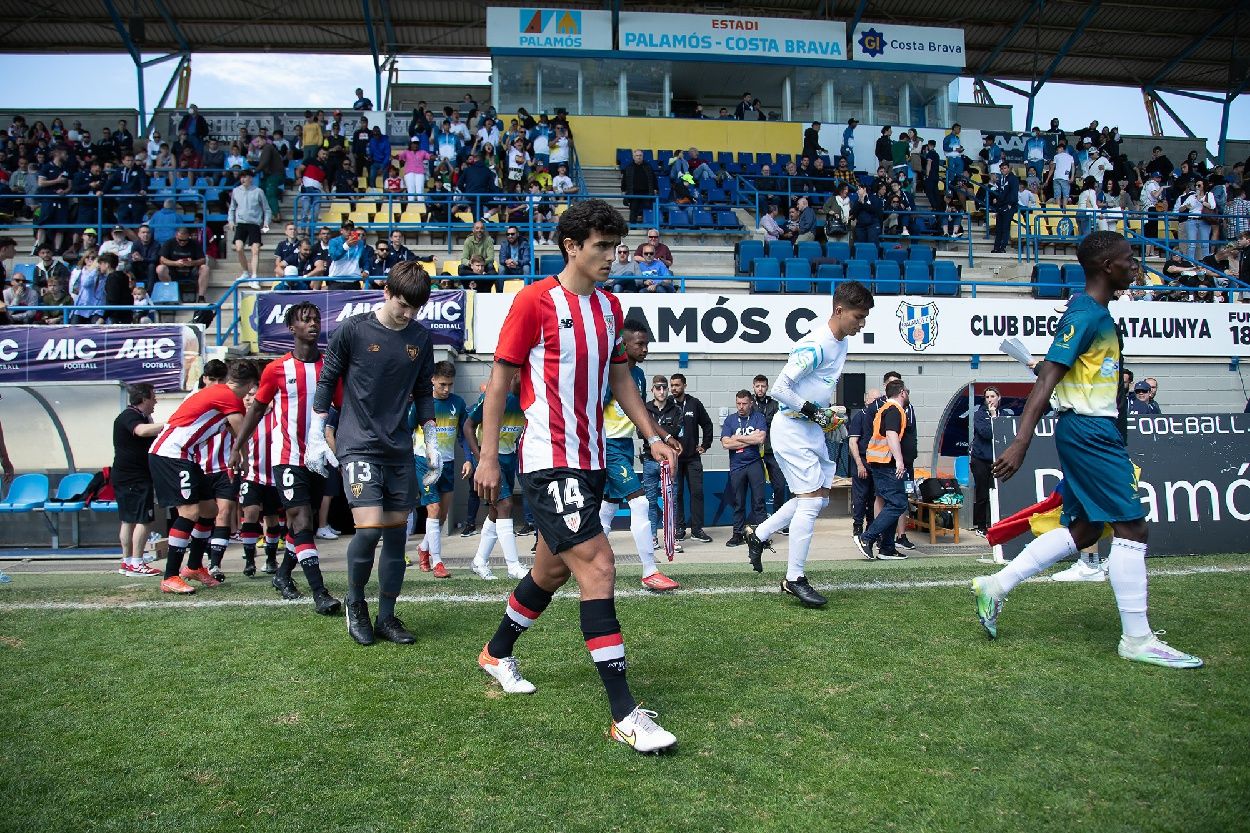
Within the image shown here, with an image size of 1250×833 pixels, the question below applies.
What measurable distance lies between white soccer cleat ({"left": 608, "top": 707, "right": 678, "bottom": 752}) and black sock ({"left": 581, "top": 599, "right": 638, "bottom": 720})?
0.15ft

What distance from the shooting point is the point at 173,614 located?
6.30m

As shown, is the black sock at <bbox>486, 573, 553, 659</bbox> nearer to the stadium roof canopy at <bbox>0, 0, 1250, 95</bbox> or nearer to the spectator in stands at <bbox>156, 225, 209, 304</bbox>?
the spectator in stands at <bbox>156, 225, 209, 304</bbox>

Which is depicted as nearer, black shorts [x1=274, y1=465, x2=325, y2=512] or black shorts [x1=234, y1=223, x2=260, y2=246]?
black shorts [x1=274, y1=465, x2=325, y2=512]

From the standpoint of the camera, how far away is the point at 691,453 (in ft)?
41.1

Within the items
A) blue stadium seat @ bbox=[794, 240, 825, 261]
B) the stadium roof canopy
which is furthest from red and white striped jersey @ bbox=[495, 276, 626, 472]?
the stadium roof canopy

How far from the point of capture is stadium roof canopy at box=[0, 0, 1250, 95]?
87.6 feet

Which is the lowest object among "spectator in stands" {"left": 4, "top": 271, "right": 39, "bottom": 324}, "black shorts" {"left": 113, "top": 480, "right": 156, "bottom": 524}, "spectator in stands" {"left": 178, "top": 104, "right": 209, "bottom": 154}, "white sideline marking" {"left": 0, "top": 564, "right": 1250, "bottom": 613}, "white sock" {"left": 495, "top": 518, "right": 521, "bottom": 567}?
"white sideline marking" {"left": 0, "top": 564, "right": 1250, "bottom": 613}

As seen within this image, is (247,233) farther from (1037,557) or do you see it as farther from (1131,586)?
(1131,586)

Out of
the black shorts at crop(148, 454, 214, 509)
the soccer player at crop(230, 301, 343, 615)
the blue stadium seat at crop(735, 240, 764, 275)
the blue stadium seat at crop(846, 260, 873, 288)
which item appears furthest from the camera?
the blue stadium seat at crop(735, 240, 764, 275)

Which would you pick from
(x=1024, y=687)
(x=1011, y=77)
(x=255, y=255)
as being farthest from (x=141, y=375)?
(x=1011, y=77)

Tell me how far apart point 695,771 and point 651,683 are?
1079mm

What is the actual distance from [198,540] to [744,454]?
6763 millimetres

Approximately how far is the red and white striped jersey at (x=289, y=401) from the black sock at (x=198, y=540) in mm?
1612

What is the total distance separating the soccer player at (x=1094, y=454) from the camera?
15.4ft
